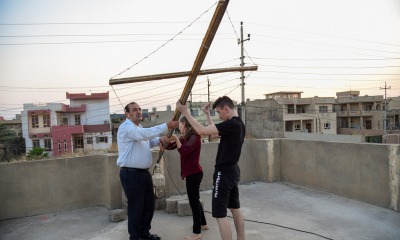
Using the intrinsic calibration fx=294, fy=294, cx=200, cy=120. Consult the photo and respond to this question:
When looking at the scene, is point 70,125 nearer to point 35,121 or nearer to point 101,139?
point 35,121

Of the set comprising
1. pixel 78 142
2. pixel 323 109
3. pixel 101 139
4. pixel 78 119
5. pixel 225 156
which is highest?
pixel 323 109

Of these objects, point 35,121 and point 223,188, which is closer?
point 223,188

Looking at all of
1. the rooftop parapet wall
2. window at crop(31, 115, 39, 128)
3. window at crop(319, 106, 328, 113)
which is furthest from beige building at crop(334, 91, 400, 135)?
the rooftop parapet wall

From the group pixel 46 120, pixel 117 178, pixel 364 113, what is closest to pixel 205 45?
pixel 117 178

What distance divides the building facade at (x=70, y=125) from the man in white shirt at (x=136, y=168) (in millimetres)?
32464

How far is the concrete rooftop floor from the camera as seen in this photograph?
12.5 ft

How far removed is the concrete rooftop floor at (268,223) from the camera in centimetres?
381

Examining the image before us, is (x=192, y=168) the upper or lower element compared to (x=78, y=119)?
lower

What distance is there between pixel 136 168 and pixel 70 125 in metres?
35.3

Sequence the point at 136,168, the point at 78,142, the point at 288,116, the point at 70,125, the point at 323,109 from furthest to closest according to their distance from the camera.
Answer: the point at 323,109 → the point at 288,116 → the point at 70,125 → the point at 78,142 → the point at 136,168

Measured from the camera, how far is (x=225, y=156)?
10.3 feet

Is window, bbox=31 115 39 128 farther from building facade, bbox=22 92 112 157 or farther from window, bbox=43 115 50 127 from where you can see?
window, bbox=43 115 50 127

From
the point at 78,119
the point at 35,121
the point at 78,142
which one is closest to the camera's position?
the point at 35,121

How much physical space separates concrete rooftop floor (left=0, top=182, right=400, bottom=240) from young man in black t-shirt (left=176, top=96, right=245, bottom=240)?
0.87 meters
